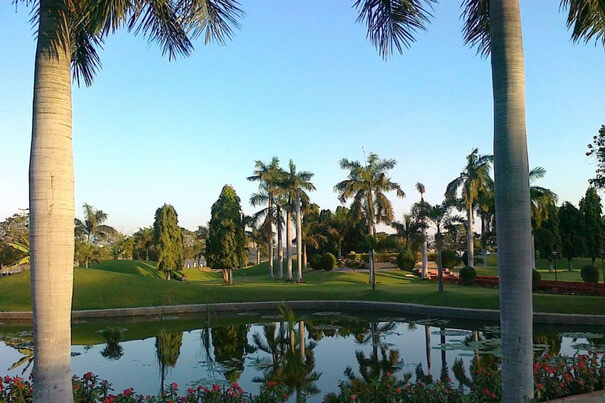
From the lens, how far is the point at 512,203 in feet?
18.3

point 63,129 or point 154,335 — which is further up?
point 63,129

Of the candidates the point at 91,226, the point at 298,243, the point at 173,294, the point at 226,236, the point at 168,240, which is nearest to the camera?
the point at 173,294

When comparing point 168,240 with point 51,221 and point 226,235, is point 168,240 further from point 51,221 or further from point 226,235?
point 51,221

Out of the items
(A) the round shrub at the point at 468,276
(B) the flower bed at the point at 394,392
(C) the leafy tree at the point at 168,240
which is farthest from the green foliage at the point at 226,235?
(B) the flower bed at the point at 394,392

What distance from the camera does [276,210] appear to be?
159ft

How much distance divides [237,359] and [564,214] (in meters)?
52.7

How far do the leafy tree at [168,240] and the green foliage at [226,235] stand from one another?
15.3ft

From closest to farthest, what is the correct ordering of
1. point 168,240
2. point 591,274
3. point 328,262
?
1. point 591,274
2. point 168,240
3. point 328,262

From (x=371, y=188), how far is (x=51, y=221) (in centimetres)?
3333

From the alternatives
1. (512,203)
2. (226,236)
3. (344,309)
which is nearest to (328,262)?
(226,236)

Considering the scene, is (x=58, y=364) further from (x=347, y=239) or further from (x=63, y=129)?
(x=347, y=239)

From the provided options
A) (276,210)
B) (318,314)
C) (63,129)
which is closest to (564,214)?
(276,210)

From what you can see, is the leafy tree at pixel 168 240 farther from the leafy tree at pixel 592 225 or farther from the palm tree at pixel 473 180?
the leafy tree at pixel 592 225

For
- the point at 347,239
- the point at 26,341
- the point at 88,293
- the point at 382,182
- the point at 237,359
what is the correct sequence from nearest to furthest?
1. the point at 237,359
2. the point at 26,341
3. the point at 88,293
4. the point at 382,182
5. the point at 347,239
